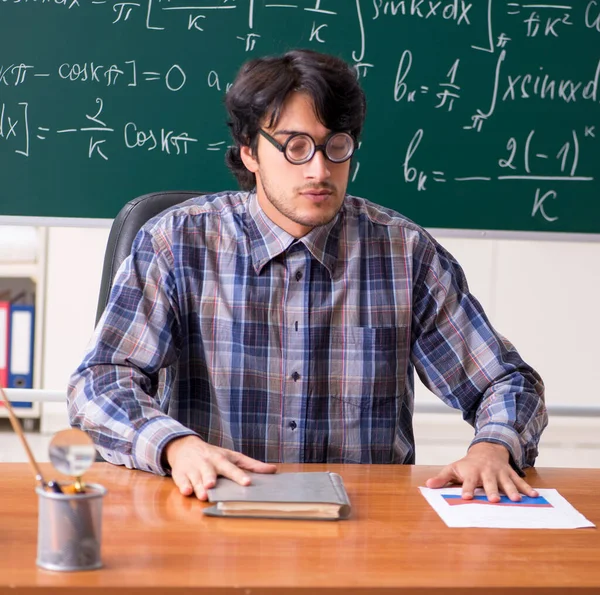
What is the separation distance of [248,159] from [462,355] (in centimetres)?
58

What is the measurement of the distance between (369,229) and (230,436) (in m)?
0.47

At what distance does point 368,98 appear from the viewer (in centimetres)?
284

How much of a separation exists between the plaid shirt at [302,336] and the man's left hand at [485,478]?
0.84ft

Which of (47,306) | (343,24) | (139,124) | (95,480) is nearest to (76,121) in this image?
(139,124)

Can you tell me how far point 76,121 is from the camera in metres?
2.78

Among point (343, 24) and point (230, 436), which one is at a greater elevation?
point (343, 24)

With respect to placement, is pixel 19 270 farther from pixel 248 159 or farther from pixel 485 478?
pixel 485 478

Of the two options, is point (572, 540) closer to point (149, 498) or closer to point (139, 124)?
point (149, 498)

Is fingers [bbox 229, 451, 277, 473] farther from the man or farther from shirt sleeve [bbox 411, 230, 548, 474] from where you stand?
shirt sleeve [bbox 411, 230, 548, 474]

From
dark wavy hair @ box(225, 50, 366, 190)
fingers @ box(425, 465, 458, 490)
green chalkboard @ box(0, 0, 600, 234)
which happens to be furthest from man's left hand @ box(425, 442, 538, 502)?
green chalkboard @ box(0, 0, 600, 234)

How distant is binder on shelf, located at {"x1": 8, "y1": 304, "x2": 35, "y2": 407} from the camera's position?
316 cm

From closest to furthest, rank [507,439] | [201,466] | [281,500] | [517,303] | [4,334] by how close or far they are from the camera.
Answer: [281,500], [201,466], [507,439], [4,334], [517,303]

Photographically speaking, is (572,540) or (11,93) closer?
(572,540)

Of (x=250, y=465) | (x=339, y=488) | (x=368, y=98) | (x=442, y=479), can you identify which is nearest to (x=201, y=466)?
(x=250, y=465)
